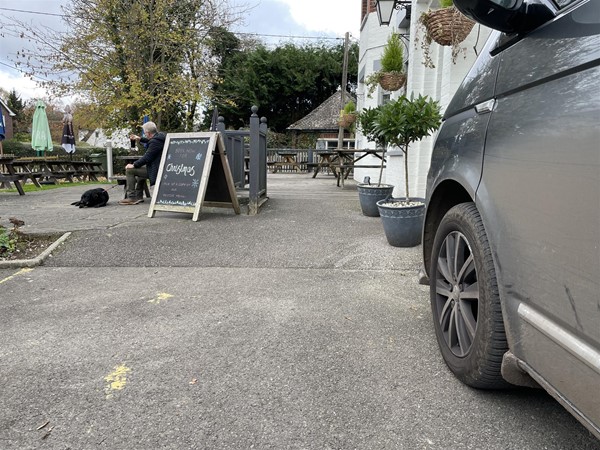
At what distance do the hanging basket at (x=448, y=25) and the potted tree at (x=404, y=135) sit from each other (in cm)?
78

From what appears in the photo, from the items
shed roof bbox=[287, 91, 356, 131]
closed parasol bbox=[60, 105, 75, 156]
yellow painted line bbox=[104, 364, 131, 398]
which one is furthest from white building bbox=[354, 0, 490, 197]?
shed roof bbox=[287, 91, 356, 131]

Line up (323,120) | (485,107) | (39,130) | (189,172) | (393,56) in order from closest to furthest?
1. (485,107)
2. (189,172)
3. (393,56)
4. (39,130)
5. (323,120)

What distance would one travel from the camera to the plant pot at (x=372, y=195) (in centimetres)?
696

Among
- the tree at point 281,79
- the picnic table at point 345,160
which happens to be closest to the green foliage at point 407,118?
the picnic table at point 345,160

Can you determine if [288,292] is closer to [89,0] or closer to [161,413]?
[161,413]

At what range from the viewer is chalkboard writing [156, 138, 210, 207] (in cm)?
686

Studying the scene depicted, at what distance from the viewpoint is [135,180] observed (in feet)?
29.9

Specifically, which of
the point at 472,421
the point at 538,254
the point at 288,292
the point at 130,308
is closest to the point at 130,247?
the point at 130,308

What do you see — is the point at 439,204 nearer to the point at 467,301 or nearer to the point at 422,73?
the point at 467,301

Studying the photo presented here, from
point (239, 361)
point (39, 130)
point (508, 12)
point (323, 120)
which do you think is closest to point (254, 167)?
point (239, 361)

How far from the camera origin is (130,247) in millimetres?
5301

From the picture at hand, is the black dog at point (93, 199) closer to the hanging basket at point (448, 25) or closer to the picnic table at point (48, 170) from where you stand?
the picnic table at point (48, 170)

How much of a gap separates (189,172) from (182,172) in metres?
0.13

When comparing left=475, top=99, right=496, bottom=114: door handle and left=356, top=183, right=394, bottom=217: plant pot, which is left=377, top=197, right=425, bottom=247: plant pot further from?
left=475, top=99, right=496, bottom=114: door handle
